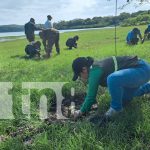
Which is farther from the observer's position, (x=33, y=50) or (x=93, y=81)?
(x=33, y=50)

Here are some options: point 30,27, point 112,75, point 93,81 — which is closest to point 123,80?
point 112,75

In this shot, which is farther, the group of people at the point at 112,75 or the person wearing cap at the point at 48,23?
the person wearing cap at the point at 48,23

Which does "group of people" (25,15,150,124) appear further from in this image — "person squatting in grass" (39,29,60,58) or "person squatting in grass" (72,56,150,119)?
"person squatting in grass" (39,29,60,58)

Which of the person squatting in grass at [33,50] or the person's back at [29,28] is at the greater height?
the person's back at [29,28]

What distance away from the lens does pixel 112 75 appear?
5.45m

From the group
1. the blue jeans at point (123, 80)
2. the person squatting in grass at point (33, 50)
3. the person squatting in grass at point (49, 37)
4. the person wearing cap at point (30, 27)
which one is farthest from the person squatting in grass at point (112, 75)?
the person wearing cap at point (30, 27)

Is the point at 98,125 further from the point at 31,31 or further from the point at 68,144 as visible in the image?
the point at 31,31

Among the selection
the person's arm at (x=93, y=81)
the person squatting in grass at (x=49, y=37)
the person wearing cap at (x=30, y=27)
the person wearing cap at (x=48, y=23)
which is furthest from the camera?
the person wearing cap at (x=30, y=27)

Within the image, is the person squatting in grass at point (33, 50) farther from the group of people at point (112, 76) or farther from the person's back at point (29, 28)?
the group of people at point (112, 76)

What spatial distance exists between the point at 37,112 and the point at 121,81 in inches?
62.2

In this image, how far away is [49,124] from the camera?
592cm

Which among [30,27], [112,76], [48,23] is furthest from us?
[30,27]

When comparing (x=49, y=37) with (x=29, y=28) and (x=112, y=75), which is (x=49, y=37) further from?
(x=112, y=75)

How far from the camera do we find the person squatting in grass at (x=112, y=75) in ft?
18.0
